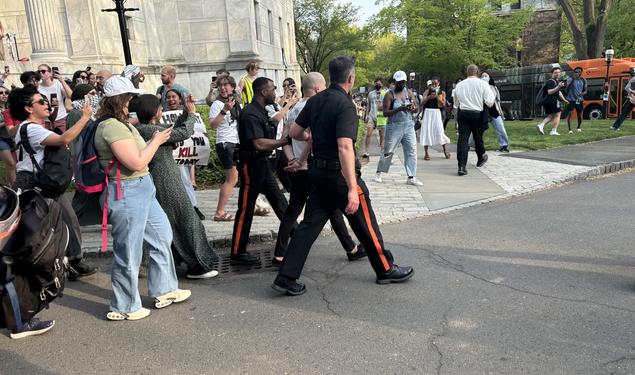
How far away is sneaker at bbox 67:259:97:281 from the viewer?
503 cm

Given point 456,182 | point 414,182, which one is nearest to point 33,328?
point 414,182

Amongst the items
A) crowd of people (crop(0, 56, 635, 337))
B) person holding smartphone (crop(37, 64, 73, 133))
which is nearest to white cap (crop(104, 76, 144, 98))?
crowd of people (crop(0, 56, 635, 337))

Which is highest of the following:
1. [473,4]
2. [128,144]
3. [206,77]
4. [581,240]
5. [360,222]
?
[473,4]

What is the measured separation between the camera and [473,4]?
28969mm

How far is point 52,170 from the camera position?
14.4 feet

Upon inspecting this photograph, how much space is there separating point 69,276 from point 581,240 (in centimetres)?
530

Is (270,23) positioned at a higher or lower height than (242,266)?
higher

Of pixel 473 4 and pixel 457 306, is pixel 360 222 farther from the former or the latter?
pixel 473 4

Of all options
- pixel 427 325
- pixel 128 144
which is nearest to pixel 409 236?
pixel 427 325

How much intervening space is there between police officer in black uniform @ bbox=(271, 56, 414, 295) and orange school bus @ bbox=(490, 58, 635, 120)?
15810mm

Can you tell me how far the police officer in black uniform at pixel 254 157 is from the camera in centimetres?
492

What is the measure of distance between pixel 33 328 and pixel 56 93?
16.6ft

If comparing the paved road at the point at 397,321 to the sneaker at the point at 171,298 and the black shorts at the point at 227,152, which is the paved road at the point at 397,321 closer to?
the sneaker at the point at 171,298

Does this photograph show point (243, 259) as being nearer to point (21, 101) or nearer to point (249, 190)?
point (249, 190)
